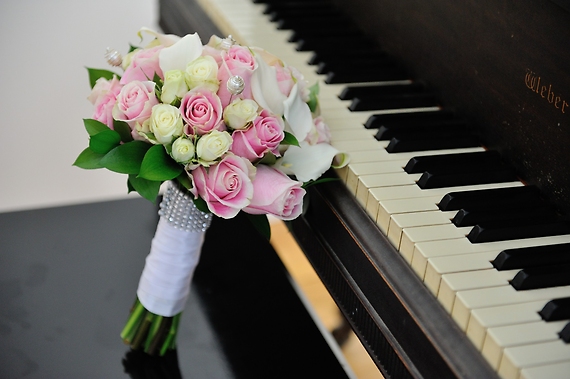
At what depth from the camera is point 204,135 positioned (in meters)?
1.25

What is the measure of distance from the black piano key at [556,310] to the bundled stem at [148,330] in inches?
31.1

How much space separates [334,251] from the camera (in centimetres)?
149

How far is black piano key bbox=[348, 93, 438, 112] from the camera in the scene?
1.67 meters

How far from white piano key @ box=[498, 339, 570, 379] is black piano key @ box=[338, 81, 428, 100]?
0.83 metres

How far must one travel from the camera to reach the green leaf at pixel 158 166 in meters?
1.25

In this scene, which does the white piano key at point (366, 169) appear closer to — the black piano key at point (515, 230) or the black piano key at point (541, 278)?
the black piano key at point (515, 230)

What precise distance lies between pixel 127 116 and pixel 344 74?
2.24 feet

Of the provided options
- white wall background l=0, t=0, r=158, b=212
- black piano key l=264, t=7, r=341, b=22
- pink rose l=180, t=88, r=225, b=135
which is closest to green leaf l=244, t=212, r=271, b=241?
pink rose l=180, t=88, r=225, b=135

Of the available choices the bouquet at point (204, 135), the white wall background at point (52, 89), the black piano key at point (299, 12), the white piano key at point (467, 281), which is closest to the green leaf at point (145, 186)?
the bouquet at point (204, 135)

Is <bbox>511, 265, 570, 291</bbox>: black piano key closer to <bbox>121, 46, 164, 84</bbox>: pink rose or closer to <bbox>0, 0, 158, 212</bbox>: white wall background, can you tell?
<bbox>121, 46, 164, 84</bbox>: pink rose

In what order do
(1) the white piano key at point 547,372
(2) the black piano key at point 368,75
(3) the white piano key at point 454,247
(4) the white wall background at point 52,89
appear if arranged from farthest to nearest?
(4) the white wall background at point 52,89, (2) the black piano key at point 368,75, (3) the white piano key at point 454,247, (1) the white piano key at point 547,372

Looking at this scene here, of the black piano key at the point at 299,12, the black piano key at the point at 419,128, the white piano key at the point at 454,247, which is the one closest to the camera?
the white piano key at the point at 454,247

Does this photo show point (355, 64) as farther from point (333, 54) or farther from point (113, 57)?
point (113, 57)

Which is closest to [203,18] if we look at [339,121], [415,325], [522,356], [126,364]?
[339,121]
